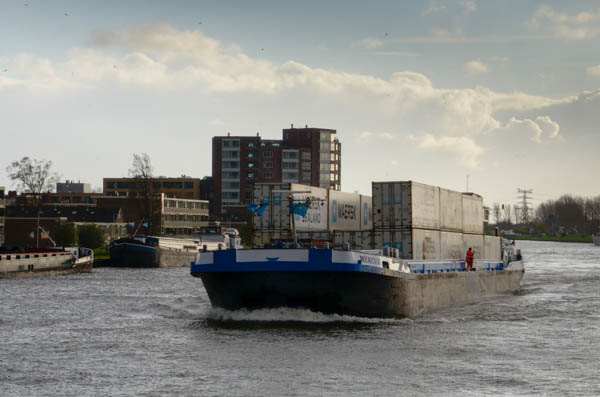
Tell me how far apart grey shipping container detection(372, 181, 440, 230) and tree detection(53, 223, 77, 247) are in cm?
9968

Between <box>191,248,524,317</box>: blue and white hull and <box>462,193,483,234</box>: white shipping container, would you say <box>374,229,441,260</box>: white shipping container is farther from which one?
<box>462,193,483,234</box>: white shipping container

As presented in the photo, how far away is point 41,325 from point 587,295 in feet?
135

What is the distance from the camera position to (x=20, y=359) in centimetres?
3241

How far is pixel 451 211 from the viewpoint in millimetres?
57938

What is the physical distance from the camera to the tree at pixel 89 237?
144 meters

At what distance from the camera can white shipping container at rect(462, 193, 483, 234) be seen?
61688mm

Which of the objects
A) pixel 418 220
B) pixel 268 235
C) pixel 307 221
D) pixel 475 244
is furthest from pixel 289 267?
pixel 475 244

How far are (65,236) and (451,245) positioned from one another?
317ft

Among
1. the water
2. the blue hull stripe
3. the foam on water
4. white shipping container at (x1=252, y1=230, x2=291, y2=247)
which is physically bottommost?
the water

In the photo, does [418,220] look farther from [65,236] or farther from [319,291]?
[65,236]

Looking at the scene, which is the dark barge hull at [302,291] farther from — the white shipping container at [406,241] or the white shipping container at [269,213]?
the white shipping container at [269,213]

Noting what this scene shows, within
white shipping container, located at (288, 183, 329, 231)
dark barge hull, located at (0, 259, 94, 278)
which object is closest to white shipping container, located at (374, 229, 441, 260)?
white shipping container, located at (288, 183, 329, 231)

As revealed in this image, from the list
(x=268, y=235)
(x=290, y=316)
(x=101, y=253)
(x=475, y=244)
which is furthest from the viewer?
(x=101, y=253)

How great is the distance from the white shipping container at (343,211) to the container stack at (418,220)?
3.20m
